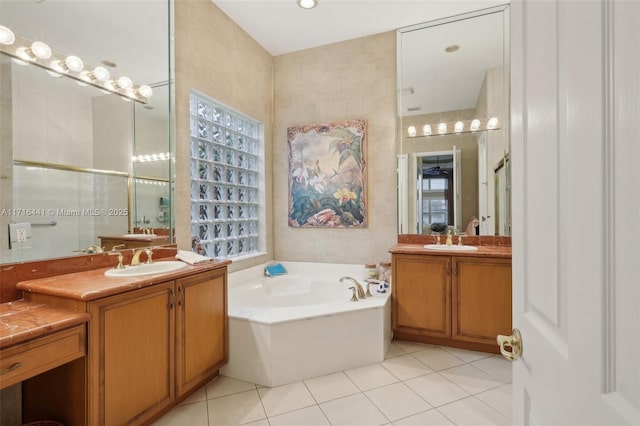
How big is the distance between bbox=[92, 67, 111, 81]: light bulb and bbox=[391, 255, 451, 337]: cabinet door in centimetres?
260

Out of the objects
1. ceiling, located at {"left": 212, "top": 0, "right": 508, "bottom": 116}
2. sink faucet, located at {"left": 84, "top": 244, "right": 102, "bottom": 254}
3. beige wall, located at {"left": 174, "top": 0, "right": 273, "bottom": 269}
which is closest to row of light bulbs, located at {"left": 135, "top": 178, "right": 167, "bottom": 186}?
beige wall, located at {"left": 174, "top": 0, "right": 273, "bottom": 269}

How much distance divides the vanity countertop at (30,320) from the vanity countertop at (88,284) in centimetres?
7

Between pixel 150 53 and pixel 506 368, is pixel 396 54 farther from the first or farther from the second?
pixel 506 368

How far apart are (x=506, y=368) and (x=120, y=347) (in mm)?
2649

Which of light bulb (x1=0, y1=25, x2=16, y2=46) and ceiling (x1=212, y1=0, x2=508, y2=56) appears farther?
ceiling (x1=212, y1=0, x2=508, y2=56)

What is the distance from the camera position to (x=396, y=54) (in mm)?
3281

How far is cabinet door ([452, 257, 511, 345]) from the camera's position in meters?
2.48

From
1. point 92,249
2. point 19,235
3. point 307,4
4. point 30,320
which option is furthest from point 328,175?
point 30,320

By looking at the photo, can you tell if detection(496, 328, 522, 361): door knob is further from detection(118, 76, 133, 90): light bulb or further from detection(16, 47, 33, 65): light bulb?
detection(118, 76, 133, 90): light bulb

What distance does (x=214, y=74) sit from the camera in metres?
2.88

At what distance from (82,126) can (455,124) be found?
10.4 ft

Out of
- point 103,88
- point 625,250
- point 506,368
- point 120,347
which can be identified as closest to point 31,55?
point 103,88

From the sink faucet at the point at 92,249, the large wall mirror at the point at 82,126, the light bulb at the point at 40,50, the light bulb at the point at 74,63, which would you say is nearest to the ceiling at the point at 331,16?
the large wall mirror at the point at 82,126

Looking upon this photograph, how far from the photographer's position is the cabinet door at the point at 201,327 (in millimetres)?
1851
